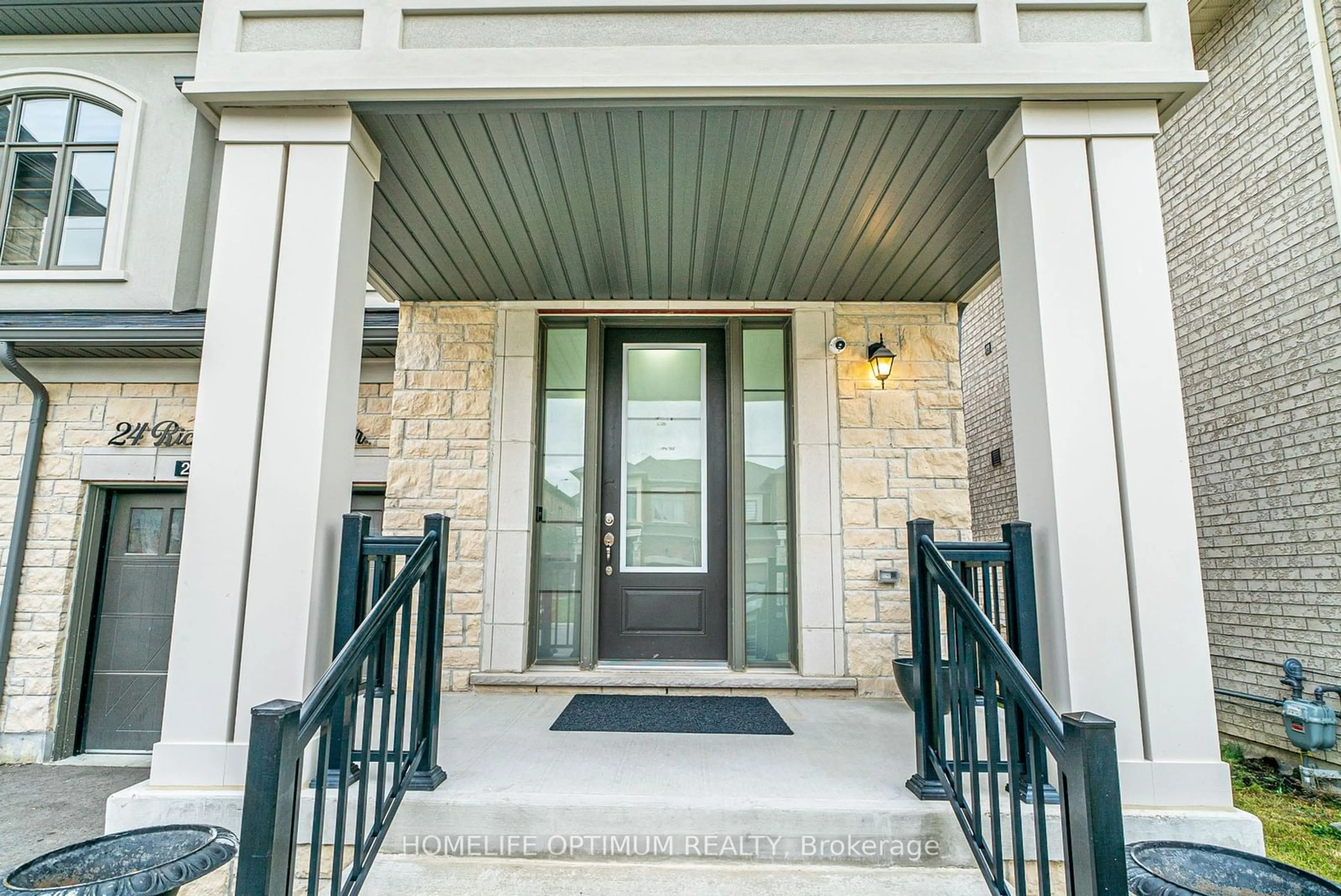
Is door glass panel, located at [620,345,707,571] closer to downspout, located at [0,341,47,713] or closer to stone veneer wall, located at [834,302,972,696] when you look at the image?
stone veneer wall, located at [834,302,972,696]

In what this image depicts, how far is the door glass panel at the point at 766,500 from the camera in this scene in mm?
3988

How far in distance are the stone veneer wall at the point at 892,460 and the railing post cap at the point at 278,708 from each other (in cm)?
298

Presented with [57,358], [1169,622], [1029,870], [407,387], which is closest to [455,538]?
[407,387]

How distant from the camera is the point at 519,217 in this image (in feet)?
10.2

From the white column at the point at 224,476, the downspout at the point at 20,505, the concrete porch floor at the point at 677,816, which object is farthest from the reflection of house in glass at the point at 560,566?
the downspout at the point at 20,505

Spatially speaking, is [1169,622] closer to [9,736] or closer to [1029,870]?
[1029,870]

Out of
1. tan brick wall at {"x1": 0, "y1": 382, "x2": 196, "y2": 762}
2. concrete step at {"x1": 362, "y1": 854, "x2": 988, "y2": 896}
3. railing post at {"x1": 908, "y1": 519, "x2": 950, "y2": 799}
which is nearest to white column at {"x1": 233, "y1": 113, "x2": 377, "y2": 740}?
concrete step at {"x1": 362, "y1": 854, "x2": 988, "y2": 896}

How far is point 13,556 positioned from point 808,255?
479 cm

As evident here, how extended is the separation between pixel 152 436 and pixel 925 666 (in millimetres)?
4445

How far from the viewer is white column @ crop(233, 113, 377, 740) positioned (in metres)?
2.10

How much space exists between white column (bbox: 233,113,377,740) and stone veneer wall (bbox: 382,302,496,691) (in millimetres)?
1535

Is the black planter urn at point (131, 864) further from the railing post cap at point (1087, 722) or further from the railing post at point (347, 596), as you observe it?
the railing post cap at point (1087, 722)

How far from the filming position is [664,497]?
4133 mm

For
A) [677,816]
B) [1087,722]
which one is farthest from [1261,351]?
[677,816]
